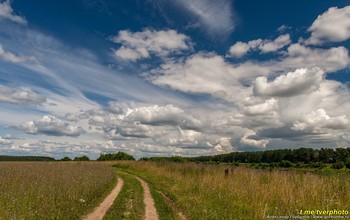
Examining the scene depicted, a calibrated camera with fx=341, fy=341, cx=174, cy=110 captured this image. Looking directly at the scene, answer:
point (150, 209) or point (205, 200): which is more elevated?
point (205, 200)

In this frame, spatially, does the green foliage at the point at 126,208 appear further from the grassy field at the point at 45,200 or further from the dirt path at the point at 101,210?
the grassy field at the point at 45,200

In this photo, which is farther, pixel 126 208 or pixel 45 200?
pixel 126 208

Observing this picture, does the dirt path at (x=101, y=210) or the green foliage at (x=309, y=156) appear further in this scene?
the green foliage at (x=309, y=156)

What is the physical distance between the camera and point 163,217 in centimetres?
1411

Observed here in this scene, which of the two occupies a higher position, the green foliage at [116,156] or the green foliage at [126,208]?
the green foliage at [116,156]

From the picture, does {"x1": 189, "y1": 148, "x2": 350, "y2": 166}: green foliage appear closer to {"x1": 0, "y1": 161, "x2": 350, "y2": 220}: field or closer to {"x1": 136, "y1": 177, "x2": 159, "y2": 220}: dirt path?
{"x1": 136, "y1": 177, "x2": 159, "y2": 220}: dirt path

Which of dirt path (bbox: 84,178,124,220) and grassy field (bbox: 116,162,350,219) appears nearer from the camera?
grassy field (bbox: 116,162,350,219)

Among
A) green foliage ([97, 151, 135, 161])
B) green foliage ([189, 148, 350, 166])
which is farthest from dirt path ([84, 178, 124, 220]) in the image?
green foliage ([97, 151, 135, 161])

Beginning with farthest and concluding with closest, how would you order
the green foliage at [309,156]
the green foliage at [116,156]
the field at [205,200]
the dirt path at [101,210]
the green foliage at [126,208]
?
the green foliage at [116,156]
the green foliage at [309,156]
the green foliage at [126,208]
the dirt path at [101,210]
the field at [205,200]

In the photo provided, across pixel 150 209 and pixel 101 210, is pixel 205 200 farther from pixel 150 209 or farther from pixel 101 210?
pixel 101 210

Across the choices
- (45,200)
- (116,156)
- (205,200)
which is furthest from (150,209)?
(116,156)

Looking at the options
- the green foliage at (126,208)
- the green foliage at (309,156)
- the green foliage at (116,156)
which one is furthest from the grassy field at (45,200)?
the green foliage at (116,156)

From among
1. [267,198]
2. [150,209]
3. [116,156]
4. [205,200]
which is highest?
[116,156]

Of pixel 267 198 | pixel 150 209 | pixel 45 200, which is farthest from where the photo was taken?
pixel 150 209
